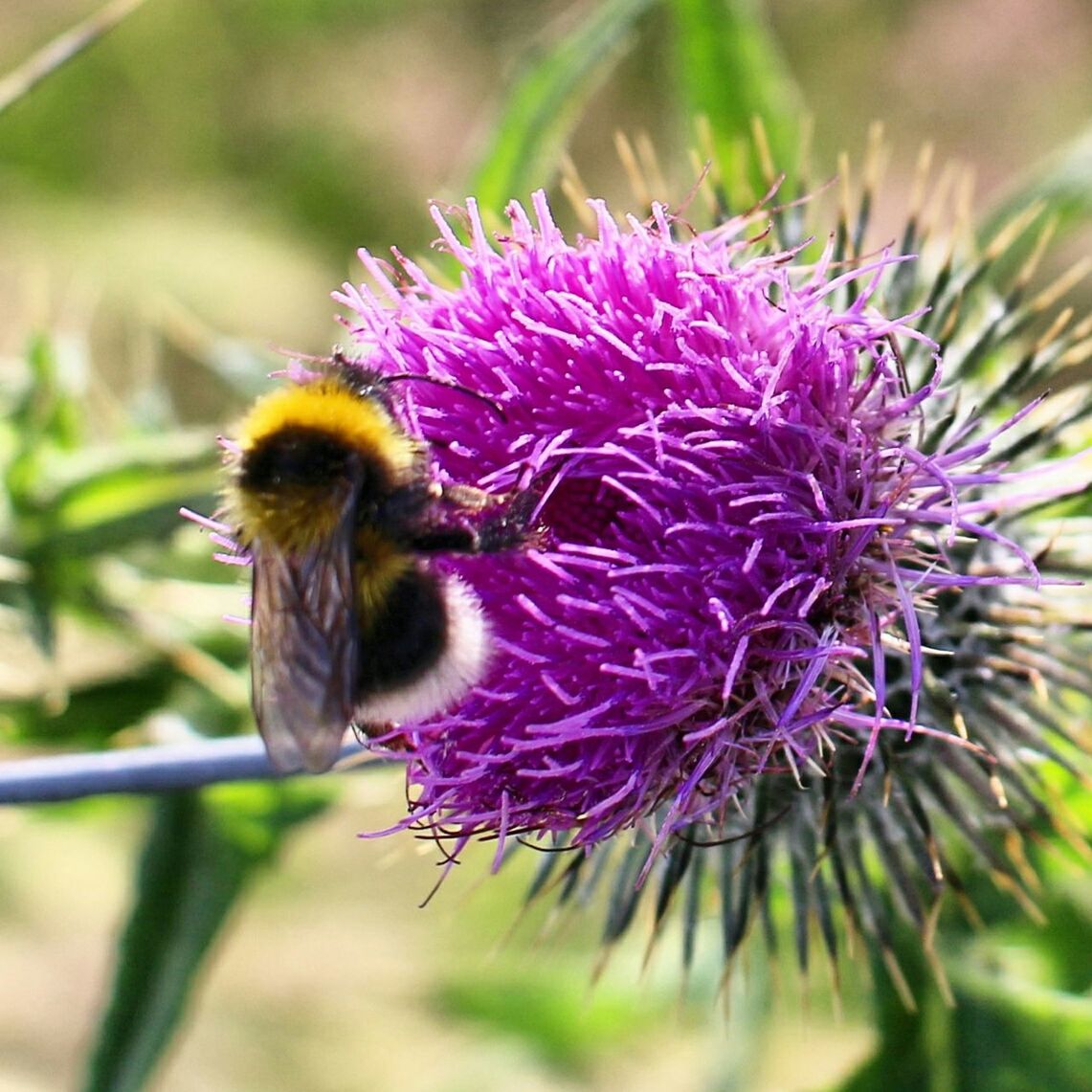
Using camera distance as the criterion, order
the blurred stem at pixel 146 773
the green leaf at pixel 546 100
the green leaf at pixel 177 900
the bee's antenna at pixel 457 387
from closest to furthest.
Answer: the bee's antenna at pixel 457 387
the blurred stem at pixel 146 773
the green leaf at pixel 177 900
the green leaf at pixel 546 100

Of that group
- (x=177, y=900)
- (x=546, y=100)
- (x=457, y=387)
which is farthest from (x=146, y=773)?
(x=546, y=100)

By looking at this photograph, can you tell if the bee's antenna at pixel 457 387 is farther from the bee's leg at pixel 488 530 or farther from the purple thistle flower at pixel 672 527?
the bee's leg at pixel 488 530

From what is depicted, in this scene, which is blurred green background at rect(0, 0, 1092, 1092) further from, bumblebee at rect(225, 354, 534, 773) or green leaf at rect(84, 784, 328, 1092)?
bumblebee at rect(225, 354, 534, 773)

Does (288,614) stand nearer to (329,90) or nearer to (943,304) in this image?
(943,304)

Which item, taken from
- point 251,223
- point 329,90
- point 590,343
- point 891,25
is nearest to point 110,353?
point 251,223

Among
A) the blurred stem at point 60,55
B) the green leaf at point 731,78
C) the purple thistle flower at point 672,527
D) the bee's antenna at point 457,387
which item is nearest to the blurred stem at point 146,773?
the purple thistle flower at point 672,527

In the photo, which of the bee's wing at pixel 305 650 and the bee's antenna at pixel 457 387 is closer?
the bee's wing at pixel 305 650

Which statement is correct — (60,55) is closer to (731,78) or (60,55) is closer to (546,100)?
(546,100)

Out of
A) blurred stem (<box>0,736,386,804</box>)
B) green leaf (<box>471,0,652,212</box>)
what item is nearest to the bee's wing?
blurred stem (<box>0,736,386,804</box>)
